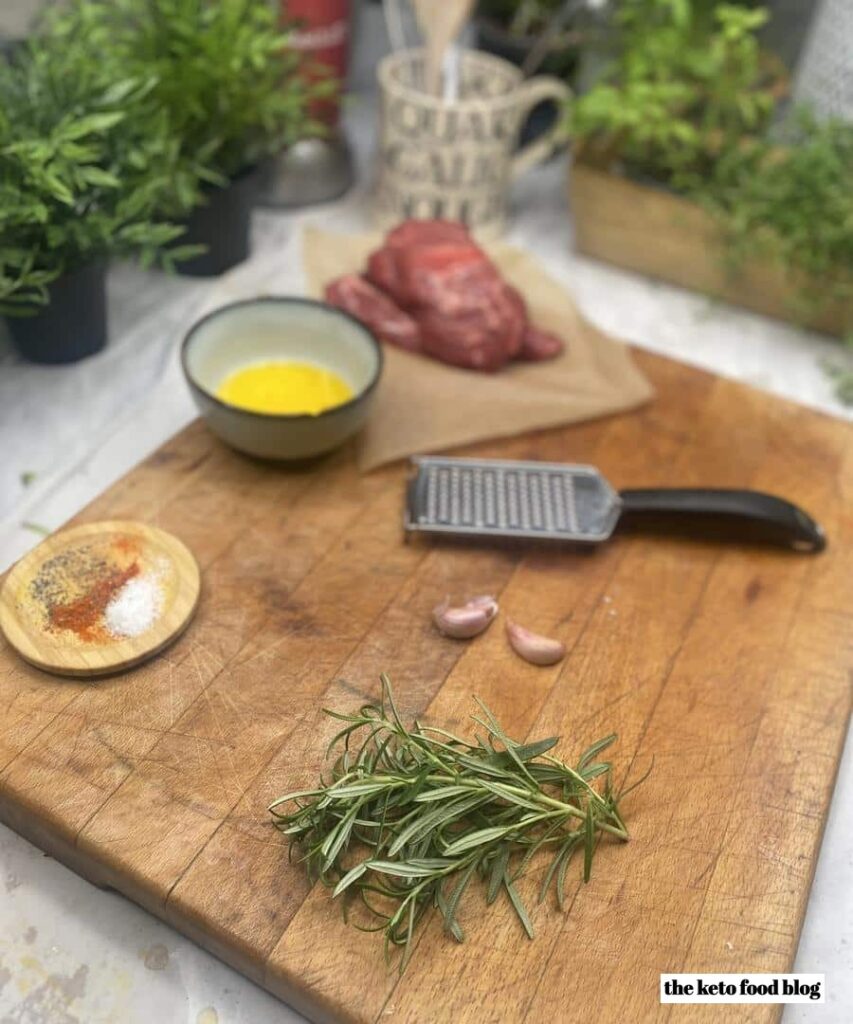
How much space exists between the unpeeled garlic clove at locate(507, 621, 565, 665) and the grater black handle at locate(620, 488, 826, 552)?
0.21m

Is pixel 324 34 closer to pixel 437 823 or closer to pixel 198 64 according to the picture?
pixel 198 64

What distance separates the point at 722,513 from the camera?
3.70ft

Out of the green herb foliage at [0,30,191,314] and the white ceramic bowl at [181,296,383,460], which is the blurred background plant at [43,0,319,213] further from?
the white ceramic bowl at [181,296,383,460]

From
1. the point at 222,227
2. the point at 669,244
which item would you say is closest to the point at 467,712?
the point at 222,227

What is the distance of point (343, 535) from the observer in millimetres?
1123

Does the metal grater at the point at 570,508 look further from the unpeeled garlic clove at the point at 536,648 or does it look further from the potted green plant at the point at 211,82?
the potted green plant at the point at 211,82

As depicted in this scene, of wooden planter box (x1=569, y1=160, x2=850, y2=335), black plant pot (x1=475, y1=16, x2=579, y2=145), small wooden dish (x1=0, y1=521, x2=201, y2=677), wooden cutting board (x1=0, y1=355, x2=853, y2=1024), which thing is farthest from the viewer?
black plant pot (x1=475, y1=16, x2=579, y2=145)

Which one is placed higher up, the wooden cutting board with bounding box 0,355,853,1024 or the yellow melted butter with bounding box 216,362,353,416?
the yellow melted butter with bounding box 216,362,353,416

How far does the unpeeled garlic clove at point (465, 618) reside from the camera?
1.01 m

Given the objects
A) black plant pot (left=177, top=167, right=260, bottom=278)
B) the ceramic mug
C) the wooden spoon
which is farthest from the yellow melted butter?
the wooden spoon

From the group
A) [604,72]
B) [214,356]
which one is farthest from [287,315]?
[604,72]

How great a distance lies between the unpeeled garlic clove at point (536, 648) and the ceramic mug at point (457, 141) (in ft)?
3.14

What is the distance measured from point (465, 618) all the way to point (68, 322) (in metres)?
0.72

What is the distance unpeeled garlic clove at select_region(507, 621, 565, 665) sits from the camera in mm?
1000
